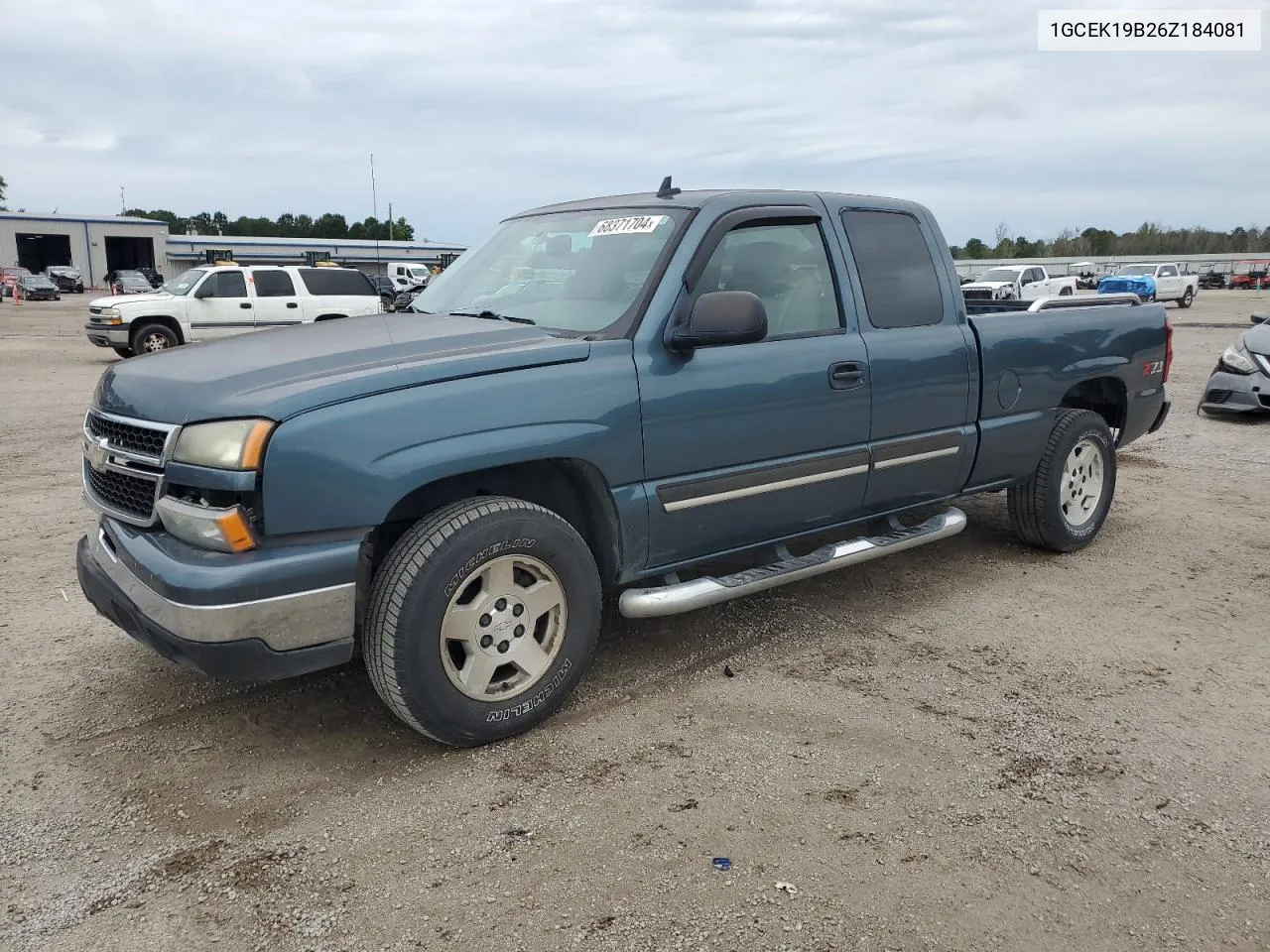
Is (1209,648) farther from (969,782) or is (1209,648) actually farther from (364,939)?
(364,939)

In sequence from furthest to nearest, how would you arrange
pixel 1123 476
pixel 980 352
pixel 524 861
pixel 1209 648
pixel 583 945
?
pixel 1123 476 < pixel 980 352 < pixel 1209 648 < pixel 524 861 < pixel 583 945

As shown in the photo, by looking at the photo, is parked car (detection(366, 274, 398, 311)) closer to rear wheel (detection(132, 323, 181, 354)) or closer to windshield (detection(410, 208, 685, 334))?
windshield (detection(410, 208, 685, 334))

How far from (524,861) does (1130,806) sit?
184 cm

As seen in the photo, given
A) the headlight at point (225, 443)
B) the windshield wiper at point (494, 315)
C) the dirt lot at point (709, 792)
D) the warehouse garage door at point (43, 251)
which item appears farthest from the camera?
the warehouse garage door at point (43, 251)

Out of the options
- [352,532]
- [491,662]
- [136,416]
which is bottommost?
[491,662]

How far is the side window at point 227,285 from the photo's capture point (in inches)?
634

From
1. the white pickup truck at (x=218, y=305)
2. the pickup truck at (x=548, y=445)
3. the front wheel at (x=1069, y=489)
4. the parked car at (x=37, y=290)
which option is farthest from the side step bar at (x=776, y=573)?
the parked car at (x=37, y=290)

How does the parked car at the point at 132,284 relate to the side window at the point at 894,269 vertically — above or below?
above

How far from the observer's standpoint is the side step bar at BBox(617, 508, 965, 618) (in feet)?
11.6

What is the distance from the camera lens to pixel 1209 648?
4.14 metres

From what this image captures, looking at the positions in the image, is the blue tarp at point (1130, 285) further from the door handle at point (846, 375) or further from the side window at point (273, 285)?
the door handle at point (846, 375)

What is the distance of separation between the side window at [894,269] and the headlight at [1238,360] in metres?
7.54

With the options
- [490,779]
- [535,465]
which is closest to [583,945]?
[490,779]

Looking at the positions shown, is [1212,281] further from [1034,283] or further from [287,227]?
[287,227]
